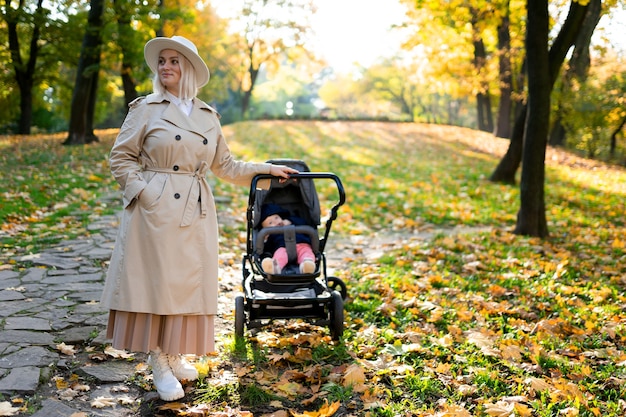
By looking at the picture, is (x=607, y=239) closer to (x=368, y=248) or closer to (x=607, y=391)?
(x=368, y=248)

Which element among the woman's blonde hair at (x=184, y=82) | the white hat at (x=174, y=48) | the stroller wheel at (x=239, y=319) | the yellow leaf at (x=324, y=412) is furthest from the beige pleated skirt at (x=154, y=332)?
the white hat at (x=174, y=48)

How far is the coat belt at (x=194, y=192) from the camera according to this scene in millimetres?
3559

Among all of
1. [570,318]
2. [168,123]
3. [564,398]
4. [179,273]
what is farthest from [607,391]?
[168,123]

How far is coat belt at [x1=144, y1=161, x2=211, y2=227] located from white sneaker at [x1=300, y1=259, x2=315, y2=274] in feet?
3.92

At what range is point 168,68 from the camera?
3.62 metres

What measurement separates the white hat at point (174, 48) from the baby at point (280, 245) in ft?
5.61

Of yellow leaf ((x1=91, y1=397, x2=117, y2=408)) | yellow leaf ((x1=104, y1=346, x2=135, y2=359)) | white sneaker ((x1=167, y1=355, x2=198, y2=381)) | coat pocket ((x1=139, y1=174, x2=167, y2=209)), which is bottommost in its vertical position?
yellow leaf ((x1=91, y1=397, x2=117, y2=408))

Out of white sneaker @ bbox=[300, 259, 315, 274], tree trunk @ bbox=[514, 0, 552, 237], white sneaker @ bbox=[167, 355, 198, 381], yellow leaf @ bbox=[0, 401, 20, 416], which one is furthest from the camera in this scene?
tree trunk @ bbox=[514, 0, 552, 237]

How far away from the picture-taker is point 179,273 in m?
3.54

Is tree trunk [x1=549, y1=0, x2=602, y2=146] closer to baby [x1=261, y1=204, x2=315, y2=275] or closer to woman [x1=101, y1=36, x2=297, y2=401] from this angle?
baby [x1=261, y1=204, x2=315, y2=275]

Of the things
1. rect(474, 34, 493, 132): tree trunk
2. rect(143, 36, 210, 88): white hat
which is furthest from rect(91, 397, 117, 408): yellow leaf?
rect(474, 34, 493, 132): tree trunk

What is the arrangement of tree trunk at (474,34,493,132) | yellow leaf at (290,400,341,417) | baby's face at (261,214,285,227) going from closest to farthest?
yellow leaf at (290,400,341,417) < baby's face at (261,214,285,227) < tree trunk at (474,34,493,132)

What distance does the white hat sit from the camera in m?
3.53

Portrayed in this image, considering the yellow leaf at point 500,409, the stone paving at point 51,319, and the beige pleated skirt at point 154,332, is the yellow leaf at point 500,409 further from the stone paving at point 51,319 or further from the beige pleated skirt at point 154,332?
the stone paving at point 51,319
